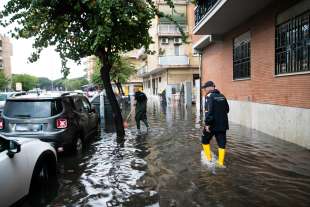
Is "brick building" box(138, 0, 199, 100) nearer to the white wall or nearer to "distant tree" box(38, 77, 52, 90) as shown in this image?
the white wall

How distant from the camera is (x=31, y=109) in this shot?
803cm

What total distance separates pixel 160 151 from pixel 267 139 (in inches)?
141

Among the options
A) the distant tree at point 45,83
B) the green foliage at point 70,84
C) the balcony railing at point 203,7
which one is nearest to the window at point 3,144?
the balcony railing at point 203,7

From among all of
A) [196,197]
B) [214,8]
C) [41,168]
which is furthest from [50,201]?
[214,8]

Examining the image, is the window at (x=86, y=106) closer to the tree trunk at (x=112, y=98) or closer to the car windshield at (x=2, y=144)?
the tree trunk at (x=112, y=98)

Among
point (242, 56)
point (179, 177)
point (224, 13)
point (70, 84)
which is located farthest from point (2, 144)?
point (70, 84)

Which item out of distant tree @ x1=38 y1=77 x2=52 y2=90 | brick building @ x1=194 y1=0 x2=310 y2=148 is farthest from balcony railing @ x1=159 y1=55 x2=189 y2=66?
distant tree @ x1=38 y1=77 x2=52 y2=90

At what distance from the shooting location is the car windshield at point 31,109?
26.2 ft

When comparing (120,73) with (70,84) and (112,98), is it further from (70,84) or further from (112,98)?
(70,84)

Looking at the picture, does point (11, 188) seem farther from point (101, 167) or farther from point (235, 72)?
point (235, 72)

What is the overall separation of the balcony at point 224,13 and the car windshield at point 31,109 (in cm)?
671

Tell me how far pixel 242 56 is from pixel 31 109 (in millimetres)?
9507

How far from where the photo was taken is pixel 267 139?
1038 cm

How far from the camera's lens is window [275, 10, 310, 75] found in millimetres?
9016
